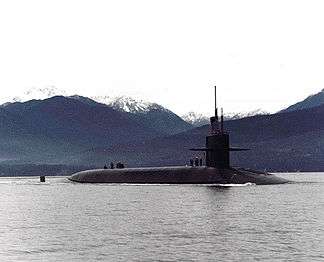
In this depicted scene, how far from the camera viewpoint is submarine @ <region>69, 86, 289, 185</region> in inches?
4653

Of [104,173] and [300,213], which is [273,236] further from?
[104,173]

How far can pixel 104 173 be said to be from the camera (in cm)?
15262

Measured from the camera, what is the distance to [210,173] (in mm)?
118500

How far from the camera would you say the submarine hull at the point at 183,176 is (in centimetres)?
11850

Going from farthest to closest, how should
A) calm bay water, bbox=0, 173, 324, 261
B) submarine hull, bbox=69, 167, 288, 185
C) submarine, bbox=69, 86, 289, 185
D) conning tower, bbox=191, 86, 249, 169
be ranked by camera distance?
1. submarine hull, bbox=69, 167, 288, 185
2. submarine, bbox=69, 86, 289, 185
3. conning tower, bbox=191, 86, 249, 169
4. calm bay water, bbox=0, 173, 324, 261

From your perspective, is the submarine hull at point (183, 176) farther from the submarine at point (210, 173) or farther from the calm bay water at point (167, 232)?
the calm bay water at point (167, 232)

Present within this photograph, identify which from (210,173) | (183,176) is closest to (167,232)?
(210,173)

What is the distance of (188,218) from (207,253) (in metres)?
24.7

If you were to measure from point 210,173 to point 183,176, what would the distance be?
11767 mm

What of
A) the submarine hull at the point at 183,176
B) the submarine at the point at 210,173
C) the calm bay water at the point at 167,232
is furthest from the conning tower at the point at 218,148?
the calm bay water at the point at 167,232

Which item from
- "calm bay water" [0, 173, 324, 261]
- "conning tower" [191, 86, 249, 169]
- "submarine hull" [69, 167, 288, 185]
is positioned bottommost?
"calm bay water" [0, 173, 324, 261]

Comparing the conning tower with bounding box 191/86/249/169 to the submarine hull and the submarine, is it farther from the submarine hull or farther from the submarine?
the submarine hull

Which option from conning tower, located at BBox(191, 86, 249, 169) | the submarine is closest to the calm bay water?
the submarine

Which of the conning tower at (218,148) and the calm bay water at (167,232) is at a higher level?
the conning tower at (218,148)
